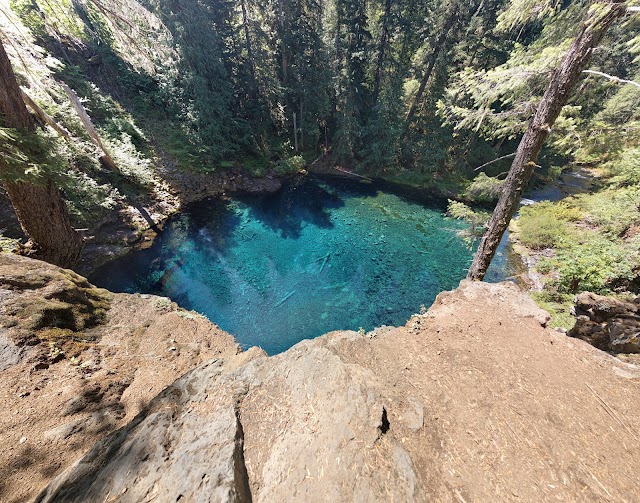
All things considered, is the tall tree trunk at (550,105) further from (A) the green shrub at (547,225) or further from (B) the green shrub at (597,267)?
(A) the green shrub at (547,225)

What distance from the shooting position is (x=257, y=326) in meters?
8.78

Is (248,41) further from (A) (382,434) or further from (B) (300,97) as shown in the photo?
(A) (382,434)

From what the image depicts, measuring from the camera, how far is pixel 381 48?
17.7m

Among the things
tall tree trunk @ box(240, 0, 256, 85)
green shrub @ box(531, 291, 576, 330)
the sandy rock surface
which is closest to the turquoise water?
green shrub @ box(531, 291, 576, 330)

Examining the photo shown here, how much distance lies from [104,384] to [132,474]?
282cm

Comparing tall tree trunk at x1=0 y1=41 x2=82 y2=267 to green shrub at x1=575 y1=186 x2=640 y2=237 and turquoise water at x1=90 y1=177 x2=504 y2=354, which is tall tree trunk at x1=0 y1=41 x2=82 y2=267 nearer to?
turquoise water at x1=90 y1=177 x2=504 y2=354

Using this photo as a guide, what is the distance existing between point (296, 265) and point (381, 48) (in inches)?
669

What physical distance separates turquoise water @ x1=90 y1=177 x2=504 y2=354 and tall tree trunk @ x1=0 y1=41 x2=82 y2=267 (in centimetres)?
252

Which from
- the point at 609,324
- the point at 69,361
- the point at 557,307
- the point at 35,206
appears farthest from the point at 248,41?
the point at 609,324

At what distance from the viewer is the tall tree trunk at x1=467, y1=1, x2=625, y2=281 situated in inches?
163

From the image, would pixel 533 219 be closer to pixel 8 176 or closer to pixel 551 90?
pixel 551 90

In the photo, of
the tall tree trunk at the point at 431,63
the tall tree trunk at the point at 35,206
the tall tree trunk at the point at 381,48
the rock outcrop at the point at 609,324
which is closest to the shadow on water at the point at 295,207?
the tall tree trunk at the point at 381,48

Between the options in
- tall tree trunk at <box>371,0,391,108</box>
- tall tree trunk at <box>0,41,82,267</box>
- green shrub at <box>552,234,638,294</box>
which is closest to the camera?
tall tree trunk at <box>0,41,82,267</box>

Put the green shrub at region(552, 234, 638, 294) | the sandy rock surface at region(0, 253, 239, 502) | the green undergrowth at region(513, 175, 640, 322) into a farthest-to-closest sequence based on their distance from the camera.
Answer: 1. the green undergrowth at region(513, 175, 640, 322)
2. the green shrub at region(552, 234, 638, 294)
3. the sandy rock surface at region(0, 253, 239, 502)
